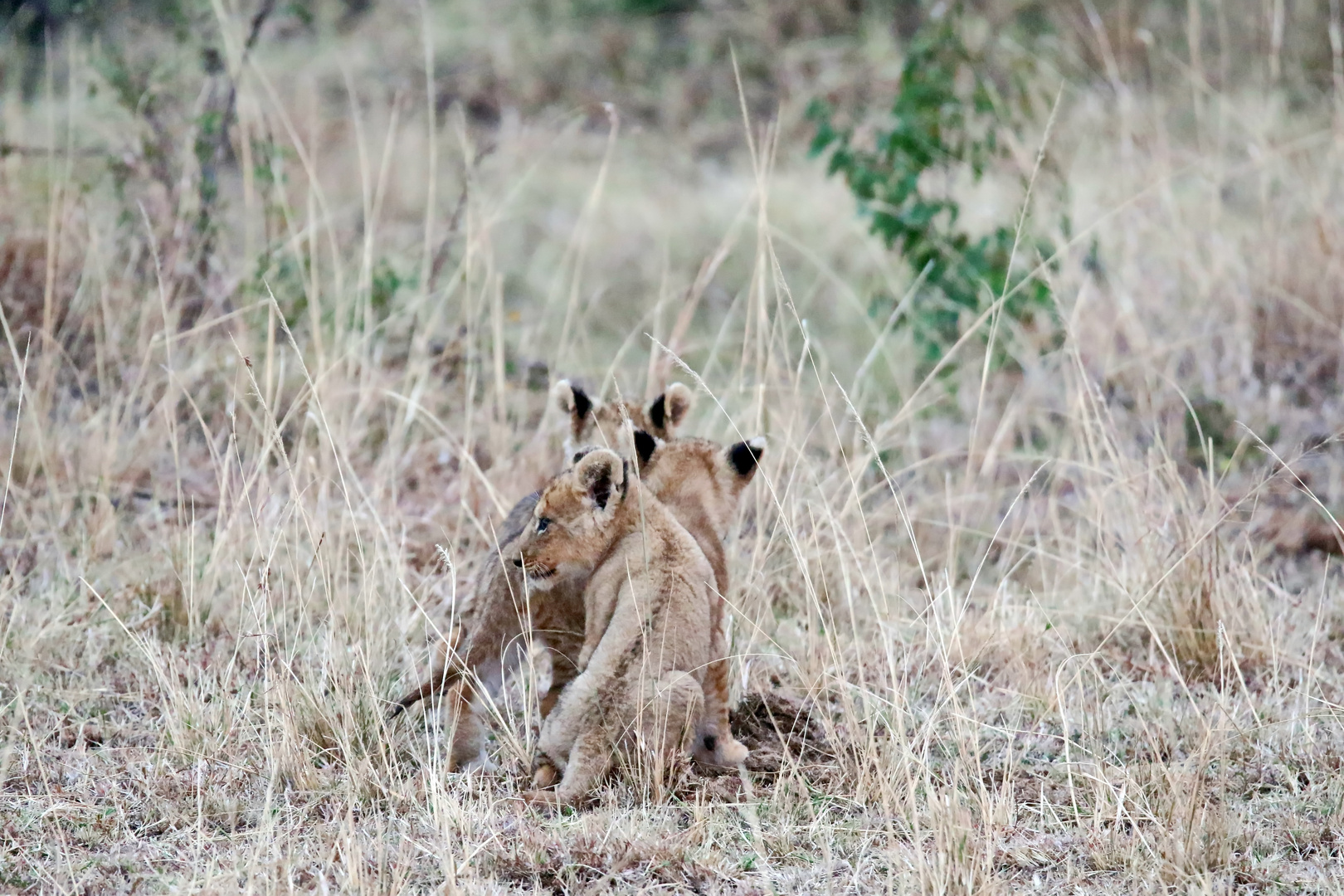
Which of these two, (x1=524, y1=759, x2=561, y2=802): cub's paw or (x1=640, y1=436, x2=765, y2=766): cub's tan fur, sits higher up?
(x1=640, y1=436, x2=765, y2=766): cub's tan fur

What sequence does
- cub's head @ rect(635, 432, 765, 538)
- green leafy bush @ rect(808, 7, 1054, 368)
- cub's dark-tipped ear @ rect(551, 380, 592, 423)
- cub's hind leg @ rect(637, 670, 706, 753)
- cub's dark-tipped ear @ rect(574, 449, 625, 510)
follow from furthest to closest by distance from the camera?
1. green leafy bush @ rect(808, 7, 1054, 368)
2. cub's dark-tipped ear @ rect(551, 380, 592, 423)
3. cub's head @ rect(635, 432, 765, 538)
4. cub's dark-tipped ear @ rect(574, 449, 625, 510)
5. cub's hind leg @ rect(637, 670, 706, 753)

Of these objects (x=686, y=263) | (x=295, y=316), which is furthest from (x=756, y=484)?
(x=686, y=263)

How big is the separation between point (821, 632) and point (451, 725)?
70.1 inches

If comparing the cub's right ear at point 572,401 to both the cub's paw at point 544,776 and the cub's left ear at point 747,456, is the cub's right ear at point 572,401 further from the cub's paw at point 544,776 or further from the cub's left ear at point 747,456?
the cub's paw at point 544,776

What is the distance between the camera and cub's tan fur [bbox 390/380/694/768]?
4660mm

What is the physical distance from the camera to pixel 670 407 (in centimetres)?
575

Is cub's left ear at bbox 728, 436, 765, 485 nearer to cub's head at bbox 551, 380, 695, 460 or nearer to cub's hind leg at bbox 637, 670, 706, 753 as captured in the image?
cub's head at bbox 551, 380, 695, 460

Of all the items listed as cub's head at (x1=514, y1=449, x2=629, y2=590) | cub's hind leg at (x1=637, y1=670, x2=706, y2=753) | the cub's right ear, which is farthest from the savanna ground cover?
the cub's right ear

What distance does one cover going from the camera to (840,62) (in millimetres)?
15734

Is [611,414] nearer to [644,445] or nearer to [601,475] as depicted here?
[644,445]

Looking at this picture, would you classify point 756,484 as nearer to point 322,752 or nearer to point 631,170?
point 322,752

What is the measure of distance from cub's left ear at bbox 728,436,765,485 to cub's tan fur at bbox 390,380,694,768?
0.36 m

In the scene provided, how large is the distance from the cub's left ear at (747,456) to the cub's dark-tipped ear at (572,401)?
0.85m

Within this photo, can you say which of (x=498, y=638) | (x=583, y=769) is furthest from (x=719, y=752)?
(x=498, y=638)
